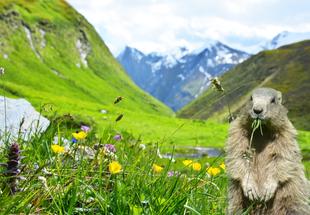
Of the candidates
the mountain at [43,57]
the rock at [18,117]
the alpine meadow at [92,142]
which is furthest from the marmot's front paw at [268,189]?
the mountain at [43,57]

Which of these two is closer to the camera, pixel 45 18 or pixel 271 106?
pixel 271 106

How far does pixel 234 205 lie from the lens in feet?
18.7

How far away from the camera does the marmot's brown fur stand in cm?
565

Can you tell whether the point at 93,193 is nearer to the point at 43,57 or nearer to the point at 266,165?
the point at 266,165

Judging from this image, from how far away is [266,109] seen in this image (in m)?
6.10

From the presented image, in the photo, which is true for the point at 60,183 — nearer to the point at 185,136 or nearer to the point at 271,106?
the point at 271,106

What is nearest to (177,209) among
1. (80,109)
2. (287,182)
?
(287,182)

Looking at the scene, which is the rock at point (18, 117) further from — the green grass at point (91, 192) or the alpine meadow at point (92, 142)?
the green grass at point (91, 192)

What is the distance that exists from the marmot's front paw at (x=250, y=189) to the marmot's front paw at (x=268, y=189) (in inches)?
3.2

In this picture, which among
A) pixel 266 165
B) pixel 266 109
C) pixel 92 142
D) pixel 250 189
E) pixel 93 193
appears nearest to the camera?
pixel 93 193

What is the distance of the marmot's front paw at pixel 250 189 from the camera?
221 inches

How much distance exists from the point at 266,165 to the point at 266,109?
624 millimetres

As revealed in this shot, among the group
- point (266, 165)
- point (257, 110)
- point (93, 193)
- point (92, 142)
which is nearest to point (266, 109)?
point (257, 110)

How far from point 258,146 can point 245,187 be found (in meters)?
0.70
